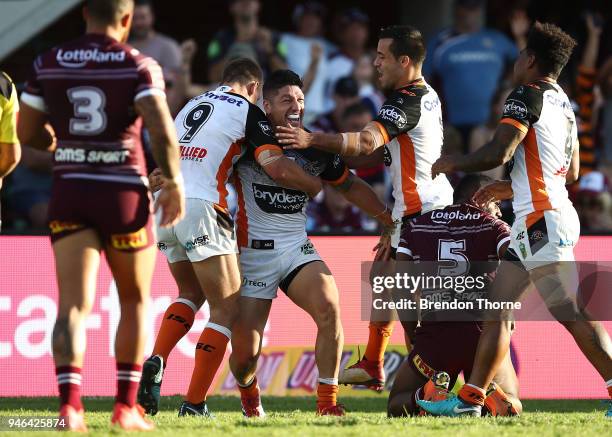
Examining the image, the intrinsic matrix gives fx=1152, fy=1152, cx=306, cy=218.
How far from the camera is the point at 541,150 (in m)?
7.58

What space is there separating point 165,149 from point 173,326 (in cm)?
238

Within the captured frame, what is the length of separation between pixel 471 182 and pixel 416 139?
2.38 feet

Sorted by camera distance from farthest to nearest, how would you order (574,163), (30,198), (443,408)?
(30,198), (574,163), (443,408)

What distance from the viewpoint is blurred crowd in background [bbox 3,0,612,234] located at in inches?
476

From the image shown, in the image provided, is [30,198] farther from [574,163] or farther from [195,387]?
[574,163]

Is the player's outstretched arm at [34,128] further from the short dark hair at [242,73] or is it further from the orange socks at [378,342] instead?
the orange socks at [378,342]

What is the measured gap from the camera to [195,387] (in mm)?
7668

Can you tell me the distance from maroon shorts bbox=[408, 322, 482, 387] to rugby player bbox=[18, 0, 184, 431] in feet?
8.00

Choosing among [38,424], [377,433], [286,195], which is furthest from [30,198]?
[377,433]

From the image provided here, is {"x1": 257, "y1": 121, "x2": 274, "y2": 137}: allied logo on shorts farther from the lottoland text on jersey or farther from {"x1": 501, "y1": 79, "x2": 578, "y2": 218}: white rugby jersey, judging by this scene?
{"x1": 501, "y1": 79, "x2": 578, "y2": 218}: white rugby jersey

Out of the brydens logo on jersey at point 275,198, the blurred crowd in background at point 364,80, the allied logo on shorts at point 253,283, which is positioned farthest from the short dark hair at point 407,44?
the blurred crowd in background at point 364,80

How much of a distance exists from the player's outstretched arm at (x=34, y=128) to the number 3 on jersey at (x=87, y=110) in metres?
0.30

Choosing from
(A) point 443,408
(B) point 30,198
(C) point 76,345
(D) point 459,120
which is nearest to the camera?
(C) point 76,345

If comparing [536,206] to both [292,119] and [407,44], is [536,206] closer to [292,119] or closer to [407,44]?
[407,44]
